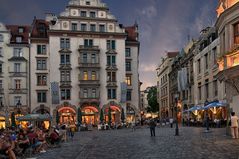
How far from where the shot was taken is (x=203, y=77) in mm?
54375

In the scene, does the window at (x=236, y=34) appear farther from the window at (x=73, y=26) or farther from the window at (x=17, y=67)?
the window at (x=17, y=67)

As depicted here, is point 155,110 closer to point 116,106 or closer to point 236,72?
point 116,106

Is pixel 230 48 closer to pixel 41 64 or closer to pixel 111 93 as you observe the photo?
pixel 111 93

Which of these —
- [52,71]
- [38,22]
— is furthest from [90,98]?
[38,22]

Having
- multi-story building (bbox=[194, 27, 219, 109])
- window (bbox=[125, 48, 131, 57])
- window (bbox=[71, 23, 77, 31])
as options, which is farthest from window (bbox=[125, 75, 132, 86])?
multi-story building (bbox=[194, 27, 219, 109])

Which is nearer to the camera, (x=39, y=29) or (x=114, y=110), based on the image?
(x=114, y=110)

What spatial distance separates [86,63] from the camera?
64125mm

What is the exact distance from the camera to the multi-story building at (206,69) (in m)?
48.8

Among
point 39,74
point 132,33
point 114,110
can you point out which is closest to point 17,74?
point 39,74

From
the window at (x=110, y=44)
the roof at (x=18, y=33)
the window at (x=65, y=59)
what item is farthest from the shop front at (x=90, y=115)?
the roof at (x=18, y=33)

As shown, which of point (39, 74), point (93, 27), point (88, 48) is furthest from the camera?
point (39, 74)

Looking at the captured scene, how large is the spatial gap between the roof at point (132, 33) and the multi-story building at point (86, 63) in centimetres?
540

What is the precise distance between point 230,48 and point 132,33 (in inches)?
1932

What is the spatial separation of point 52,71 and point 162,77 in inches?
1778
